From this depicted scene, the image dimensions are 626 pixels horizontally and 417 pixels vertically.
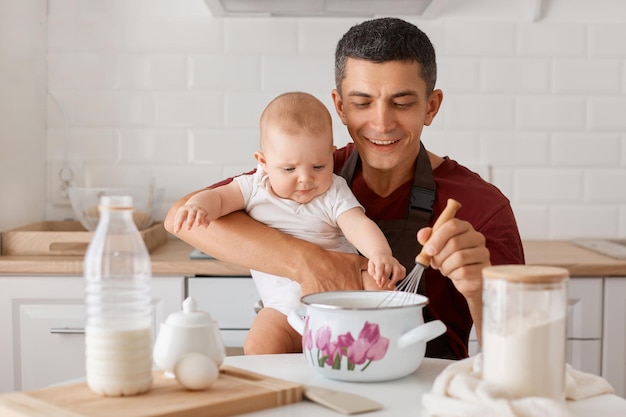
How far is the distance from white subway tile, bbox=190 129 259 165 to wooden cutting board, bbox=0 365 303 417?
6.22 ft

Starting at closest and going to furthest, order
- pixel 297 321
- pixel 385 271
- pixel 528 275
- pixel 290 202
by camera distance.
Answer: pixel 528 275 < pixel 297 321 < pixel 385 271 < pixel 290 202

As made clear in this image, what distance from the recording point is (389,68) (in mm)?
1755

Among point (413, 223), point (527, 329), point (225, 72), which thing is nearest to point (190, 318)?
point (527, 329)

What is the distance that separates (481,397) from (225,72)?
2.18 m

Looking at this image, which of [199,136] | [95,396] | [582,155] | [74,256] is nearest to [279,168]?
[95,396]

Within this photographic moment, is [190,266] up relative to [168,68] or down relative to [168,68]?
down

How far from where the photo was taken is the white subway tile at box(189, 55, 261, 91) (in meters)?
2.98

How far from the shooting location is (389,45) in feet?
5.76

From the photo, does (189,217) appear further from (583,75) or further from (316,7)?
(583,75)

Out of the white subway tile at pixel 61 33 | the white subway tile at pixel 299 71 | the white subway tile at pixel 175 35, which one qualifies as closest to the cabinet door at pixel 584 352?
the white subway tile at pixel 299 71

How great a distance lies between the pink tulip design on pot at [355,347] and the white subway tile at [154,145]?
6.38 feet

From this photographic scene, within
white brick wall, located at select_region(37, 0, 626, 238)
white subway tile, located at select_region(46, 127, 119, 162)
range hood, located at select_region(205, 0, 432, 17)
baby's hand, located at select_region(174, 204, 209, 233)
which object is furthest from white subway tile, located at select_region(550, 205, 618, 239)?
baby's hand, located at select_region(174, 204, 209, 233)

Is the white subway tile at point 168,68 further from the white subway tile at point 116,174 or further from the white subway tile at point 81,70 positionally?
the white subway tile at point 116,174

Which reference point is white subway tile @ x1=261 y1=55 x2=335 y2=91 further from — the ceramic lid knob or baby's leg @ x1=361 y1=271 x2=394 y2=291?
the ceramic lid knob
